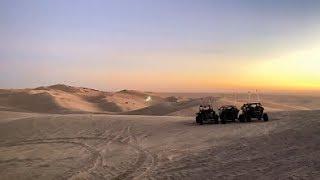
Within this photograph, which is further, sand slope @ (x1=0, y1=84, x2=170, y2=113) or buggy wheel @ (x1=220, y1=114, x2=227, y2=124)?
sand slope @ (x1=0, y1=84, x2=170, y2=113)

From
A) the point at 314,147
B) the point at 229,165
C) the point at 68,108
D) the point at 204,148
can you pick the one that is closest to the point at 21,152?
the point at 204,148

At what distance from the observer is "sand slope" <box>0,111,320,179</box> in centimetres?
1379

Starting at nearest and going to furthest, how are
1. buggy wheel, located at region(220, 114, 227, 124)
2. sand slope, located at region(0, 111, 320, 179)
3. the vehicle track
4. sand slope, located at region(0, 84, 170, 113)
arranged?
sand slope, located at region(0, 111, 320, 179) → the vehicle track → buggy wheel, located at region(220, 114, 227, 124) → sand slope, located at region(0, 84, 170, 113)

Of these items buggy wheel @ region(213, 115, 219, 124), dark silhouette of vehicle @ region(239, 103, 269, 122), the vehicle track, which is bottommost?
the vehicle track

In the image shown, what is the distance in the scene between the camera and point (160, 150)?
1803 cm

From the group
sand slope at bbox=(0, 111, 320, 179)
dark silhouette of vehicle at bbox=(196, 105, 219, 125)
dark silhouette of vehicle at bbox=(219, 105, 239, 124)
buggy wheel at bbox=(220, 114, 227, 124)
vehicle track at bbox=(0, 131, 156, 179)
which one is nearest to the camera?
sand slope at bbox=(0, 111, 320, 179)

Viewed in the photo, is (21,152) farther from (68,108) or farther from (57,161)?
(68,108)

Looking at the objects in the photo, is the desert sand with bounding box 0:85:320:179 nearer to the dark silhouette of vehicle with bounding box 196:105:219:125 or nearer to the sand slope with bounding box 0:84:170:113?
the dark silhouette of vehicle with bounding box 196:105:219:125

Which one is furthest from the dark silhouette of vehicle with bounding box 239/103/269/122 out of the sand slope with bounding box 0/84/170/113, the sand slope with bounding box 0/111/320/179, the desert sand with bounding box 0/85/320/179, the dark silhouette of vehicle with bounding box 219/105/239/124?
the sand slope with bounding box 0/84/170/113

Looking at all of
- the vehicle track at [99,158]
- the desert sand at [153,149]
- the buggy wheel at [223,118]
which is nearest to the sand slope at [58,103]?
the desert sand at [153,149]

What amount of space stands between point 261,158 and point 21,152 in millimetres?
9831

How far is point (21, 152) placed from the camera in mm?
19500

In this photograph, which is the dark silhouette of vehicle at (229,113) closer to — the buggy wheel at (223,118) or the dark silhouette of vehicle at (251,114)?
the buggy wheel at (223,118)

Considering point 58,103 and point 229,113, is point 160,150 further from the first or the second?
point 58,103
